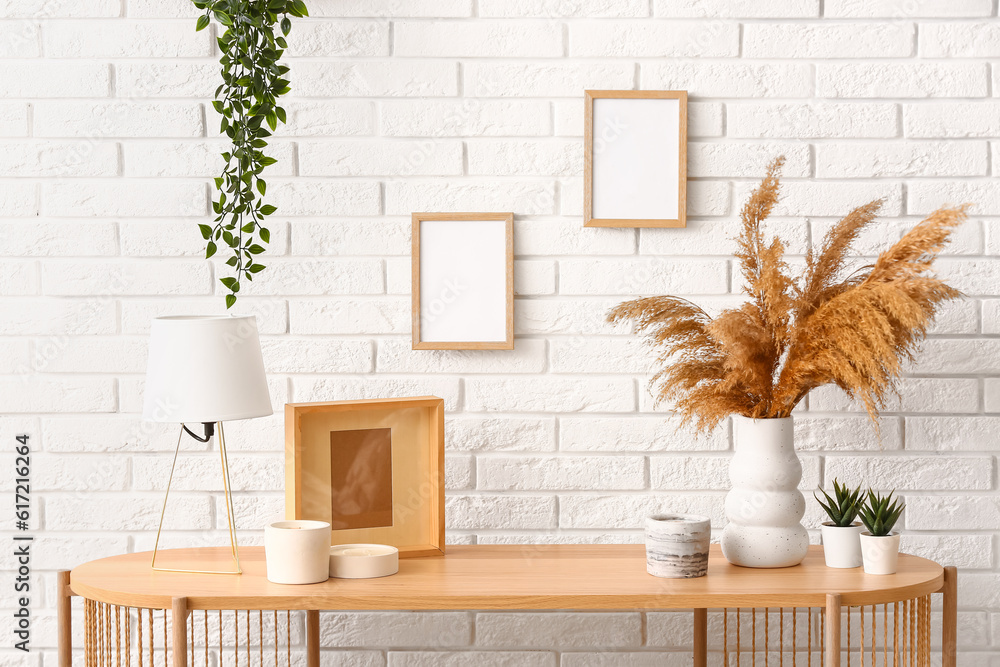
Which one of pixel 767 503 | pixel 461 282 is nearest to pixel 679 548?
pixel 767 503

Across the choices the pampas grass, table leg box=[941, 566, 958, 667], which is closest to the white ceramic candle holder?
the pampas grass

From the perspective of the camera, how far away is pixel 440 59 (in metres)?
1.64

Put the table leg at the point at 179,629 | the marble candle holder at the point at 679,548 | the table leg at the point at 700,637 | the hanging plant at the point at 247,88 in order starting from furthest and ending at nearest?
1. the table leg at the point at 700,637
2. the hanging plant at the point at 247,88
3. the marble candle holder at the point at 679,548
4. the table leg at the point at 179,629

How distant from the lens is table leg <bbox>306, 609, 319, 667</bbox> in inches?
61.5

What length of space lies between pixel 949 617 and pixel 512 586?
0.75 m

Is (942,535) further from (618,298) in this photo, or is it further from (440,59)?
(440,59)

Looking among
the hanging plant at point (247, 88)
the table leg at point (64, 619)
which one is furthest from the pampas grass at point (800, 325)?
the table leg at point (64, 619)

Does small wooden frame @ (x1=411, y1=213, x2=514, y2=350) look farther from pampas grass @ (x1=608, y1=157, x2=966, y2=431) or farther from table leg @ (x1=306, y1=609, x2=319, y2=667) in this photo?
table leg @ (x1=306, y1=609, x2=319, y2=667)

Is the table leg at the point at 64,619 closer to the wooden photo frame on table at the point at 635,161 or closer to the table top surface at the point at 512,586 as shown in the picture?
the table top surface at the point at 512,586

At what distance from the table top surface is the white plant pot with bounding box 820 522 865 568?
0.7 inches

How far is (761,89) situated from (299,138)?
36.0 inches

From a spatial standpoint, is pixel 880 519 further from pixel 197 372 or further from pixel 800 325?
pixel 197 372

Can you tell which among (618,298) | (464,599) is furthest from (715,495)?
(464,599)

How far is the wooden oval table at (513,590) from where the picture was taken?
1.23m
